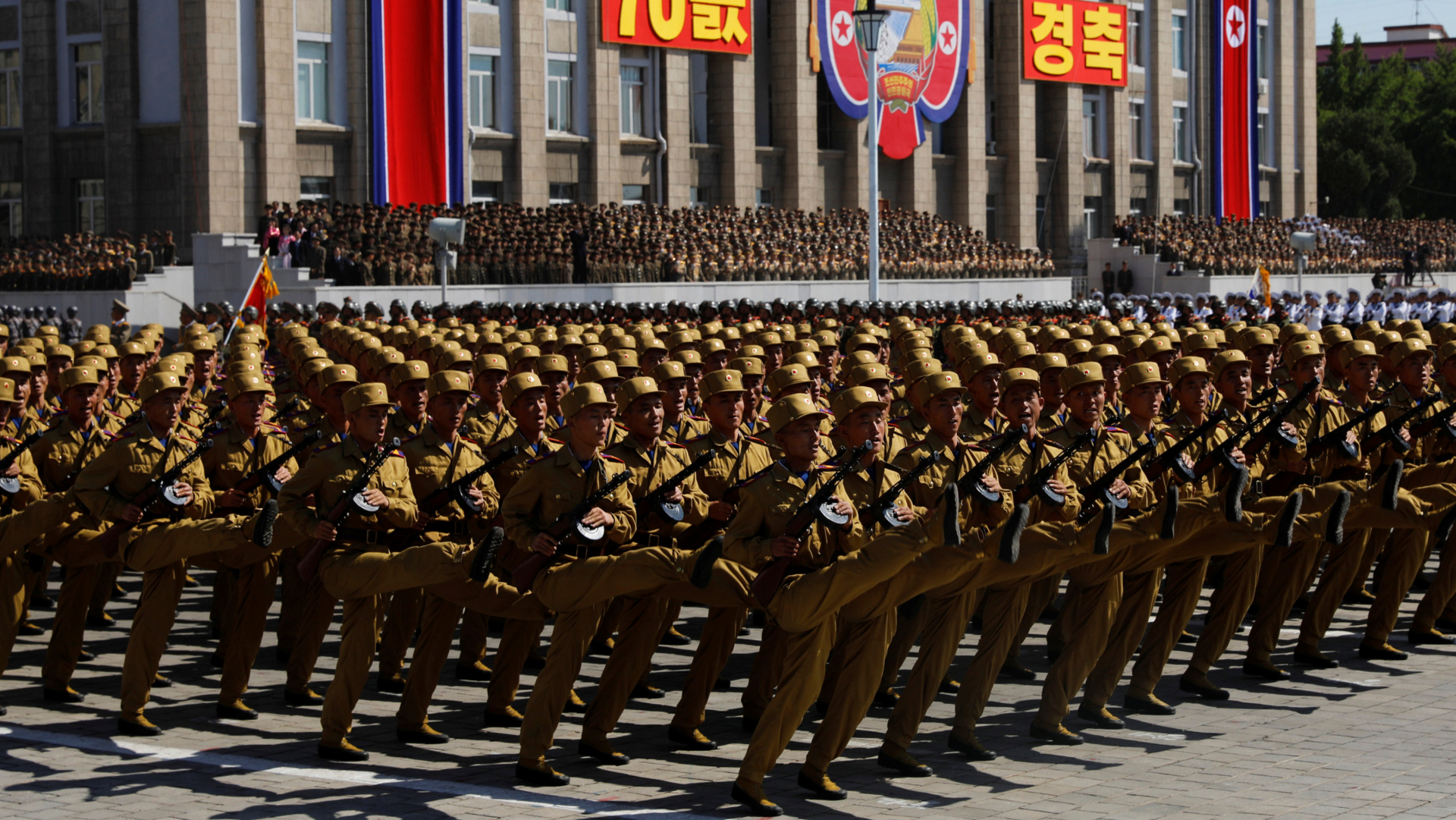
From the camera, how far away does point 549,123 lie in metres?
47.9

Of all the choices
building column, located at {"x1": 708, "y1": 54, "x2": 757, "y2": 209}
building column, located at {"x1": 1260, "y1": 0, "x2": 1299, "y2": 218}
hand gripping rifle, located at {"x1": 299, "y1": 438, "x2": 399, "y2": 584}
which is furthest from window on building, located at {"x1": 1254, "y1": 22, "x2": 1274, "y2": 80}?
hand gripping rifle, located at {"x1": 299, "y1": 438, "x2": 399, "y2": 584}

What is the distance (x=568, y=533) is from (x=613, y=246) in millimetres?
30888

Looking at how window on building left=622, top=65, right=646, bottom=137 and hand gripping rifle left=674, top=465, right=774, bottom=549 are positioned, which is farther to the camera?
window on building left=622, top=65, right=646, bottom=137

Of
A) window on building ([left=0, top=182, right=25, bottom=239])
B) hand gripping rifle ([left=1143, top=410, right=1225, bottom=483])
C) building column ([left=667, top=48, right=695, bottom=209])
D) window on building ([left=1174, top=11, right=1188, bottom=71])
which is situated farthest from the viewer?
window on building ([left=1174, top=11, right=1188, bottom=71])

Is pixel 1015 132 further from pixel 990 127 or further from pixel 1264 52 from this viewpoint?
pixel 1264 52

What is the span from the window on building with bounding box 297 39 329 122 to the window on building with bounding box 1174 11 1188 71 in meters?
34.6

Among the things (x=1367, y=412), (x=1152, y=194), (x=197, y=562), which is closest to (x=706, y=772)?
(x=197, y=562)

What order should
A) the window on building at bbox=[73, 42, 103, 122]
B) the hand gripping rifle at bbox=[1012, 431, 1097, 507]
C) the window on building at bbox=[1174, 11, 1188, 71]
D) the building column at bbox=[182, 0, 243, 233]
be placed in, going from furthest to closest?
the window on building at bbox=[1174, 11, 1188, 71] → the window on building at bbox=[73, 42, 103, 122] → the building column at bbox=[182, 0, 243, 233] → the hand gripping rifle at bbox=[1012, 431, 1097, 507]

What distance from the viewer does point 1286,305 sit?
33375 mm

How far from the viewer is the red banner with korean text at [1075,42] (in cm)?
5909

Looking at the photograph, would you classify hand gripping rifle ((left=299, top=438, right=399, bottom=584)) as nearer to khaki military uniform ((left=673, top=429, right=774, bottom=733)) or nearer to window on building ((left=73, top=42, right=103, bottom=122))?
khaki military uniform ((left=673, top=429, right=774, bottom=733))

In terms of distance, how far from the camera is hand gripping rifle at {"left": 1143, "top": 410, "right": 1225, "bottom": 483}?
9.52m

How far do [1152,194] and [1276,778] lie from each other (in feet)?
197

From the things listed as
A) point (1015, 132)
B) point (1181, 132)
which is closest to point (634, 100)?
point (1015, 132)
